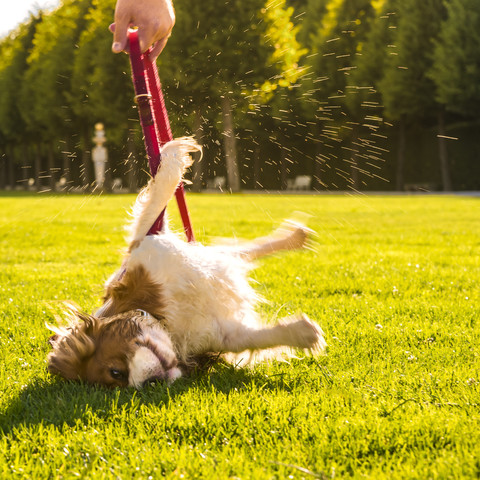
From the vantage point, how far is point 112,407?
8.61ft

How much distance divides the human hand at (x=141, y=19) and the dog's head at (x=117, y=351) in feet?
5.22

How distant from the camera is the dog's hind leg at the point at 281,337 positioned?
9.46ft

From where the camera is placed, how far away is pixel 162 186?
3.39 meters

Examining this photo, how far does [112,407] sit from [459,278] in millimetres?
3943

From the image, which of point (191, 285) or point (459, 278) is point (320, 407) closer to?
point (191, 285)

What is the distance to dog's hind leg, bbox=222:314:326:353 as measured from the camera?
2.88 meters

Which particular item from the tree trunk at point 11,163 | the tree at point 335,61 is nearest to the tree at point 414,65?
the tree at point 335,61

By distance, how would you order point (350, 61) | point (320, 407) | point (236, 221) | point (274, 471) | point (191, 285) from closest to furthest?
point (274, 471) → point (320, 407) → point (191, 285) → point (236, 221) → point (350, 61)

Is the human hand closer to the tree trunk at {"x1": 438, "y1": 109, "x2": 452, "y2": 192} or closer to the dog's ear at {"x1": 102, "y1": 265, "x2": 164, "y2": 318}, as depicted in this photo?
the dog's ear at {"x1": 102, "y1": 265, "x2": 164, "y2": 318}

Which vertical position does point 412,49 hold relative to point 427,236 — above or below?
above

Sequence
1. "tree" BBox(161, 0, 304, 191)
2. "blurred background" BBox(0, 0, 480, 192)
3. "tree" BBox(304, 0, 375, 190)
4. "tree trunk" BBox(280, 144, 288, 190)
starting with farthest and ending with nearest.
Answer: "tree trunk" BBox(280, 144, 288, 190) → "tree" BBox(304, 0, 375, 190) → "blurred background" BBox(0, 0, 480, 192) → "tree" BBox(161, 0, 304, 191)

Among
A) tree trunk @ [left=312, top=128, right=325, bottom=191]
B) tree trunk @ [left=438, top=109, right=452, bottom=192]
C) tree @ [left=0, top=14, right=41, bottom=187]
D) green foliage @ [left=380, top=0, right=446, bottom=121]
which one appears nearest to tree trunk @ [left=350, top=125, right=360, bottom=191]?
tree trunk @ [left=312, top=128, right=325, bottom=191]

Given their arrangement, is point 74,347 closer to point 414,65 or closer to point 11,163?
point 414,65

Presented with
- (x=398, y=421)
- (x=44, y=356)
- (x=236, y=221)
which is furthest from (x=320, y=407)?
(x=236, y=221)
